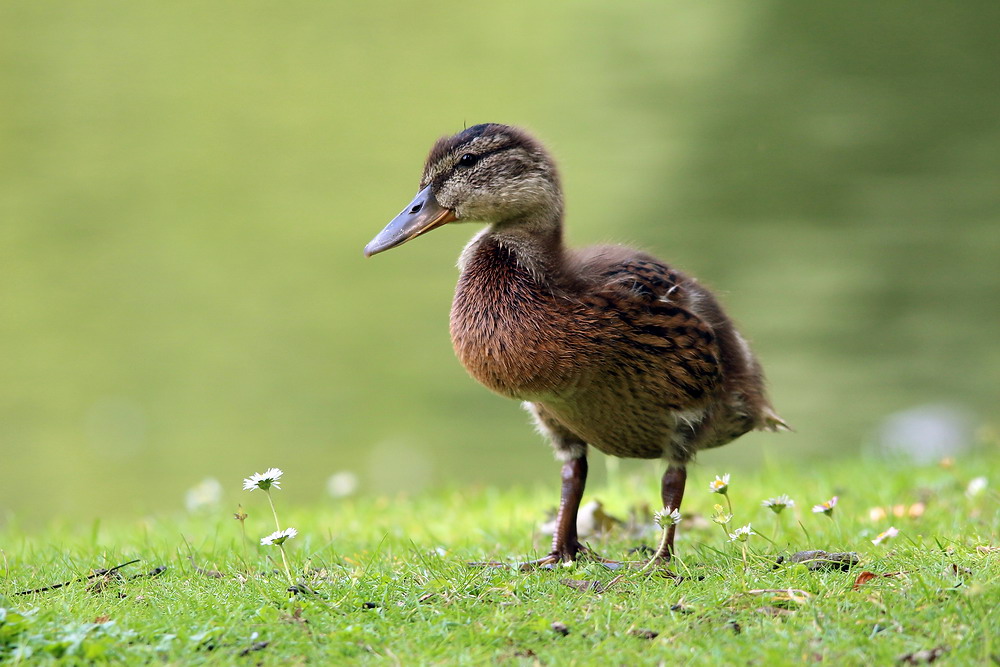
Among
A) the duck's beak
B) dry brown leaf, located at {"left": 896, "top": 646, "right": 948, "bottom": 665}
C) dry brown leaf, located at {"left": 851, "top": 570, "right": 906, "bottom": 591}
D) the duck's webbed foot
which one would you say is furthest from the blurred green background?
dry brown leaf, located at {"left": 896, "top": 646, "right": 948, "bottom": 665}

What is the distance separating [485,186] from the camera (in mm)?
5180

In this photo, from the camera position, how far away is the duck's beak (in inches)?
209

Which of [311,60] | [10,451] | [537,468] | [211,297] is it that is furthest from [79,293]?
[311,60]

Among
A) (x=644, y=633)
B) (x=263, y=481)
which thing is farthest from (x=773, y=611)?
(x=263, y=481)

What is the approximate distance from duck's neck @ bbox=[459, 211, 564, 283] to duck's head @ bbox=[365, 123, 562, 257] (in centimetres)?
1

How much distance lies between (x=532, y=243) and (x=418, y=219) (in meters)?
0.56

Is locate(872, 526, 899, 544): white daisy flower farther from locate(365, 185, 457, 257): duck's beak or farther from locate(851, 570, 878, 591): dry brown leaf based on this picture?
locate(365, 185, 457, 257): duck's beak

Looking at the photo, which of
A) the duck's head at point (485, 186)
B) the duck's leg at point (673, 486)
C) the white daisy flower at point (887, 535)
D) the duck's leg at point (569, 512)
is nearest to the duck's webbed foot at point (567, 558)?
the duck's leg at point (569, 512)

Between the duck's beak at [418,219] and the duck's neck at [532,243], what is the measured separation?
0.64 feet

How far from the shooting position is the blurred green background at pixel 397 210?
42.2ft

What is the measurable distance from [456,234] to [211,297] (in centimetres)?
379

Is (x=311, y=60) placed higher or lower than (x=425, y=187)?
higher

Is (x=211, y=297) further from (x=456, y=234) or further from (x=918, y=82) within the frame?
(x=918, y=82)

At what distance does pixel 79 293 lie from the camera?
15.9m
